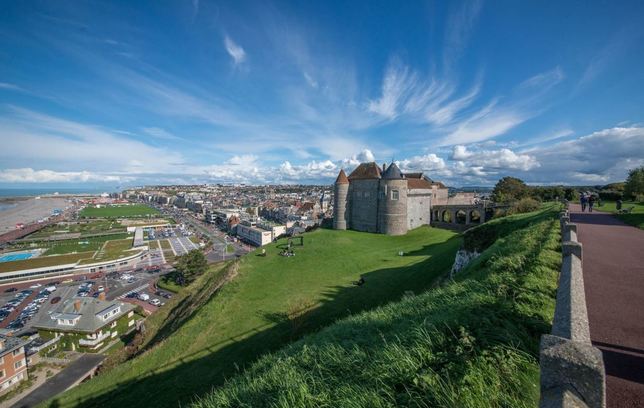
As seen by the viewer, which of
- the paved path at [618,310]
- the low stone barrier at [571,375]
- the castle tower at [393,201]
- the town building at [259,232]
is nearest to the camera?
the low stone barrier at [571,375]

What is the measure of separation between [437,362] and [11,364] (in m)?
32.7

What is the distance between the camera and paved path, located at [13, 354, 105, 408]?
1836 centimetres

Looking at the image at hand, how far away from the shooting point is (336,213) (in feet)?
Answer: 118

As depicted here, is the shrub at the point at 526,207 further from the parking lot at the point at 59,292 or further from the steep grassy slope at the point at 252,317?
the parking lot at the point at 59,292

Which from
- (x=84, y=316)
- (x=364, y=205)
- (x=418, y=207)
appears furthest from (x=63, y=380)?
(x=418, y=207)

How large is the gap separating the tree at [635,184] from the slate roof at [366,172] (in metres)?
27.1

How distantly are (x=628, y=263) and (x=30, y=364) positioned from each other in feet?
131

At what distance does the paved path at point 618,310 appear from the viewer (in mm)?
3662

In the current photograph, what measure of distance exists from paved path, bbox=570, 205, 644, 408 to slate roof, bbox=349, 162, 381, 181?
78.6ft

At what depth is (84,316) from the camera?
1029 inches

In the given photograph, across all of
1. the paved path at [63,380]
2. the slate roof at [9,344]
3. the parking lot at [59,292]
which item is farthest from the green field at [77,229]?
the paved path at [63,380]

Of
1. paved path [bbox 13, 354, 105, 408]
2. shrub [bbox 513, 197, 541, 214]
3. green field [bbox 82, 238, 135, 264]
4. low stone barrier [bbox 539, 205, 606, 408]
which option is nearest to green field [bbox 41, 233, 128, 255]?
green field [bbox 82, 238, 135, 264]

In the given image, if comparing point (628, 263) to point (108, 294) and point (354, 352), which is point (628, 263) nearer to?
point (354, 352)

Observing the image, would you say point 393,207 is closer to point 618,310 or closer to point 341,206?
point 341,206
